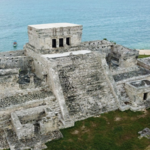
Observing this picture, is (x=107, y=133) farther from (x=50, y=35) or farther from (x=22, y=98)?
(x=50, y=35)

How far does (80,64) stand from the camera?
19.8 m

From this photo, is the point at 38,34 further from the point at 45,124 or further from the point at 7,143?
the point at 7,143

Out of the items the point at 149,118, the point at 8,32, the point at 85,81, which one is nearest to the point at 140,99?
the point at 149,118

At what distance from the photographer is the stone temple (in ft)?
50.0

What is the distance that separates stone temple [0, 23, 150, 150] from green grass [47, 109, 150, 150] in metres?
0.62

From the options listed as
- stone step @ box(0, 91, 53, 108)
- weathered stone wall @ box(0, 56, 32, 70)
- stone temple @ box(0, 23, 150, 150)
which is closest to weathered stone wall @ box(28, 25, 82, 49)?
stone temple @ box(0, 23, 150, 150)

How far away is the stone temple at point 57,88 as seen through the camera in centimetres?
1523

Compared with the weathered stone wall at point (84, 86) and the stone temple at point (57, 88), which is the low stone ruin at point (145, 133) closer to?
the stone temple at point (57, 88)

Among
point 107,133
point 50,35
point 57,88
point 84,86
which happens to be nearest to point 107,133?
point 107,133

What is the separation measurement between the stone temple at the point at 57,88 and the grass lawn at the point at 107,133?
630 millimetres

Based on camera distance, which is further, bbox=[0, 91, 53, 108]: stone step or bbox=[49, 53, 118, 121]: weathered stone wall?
bbox=[49, 53, 118, 121]: weathered stone wall

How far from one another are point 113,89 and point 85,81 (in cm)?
267

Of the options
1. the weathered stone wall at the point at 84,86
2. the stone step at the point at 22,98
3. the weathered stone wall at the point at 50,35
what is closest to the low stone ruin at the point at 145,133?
the weathered stone wall at the point at 84,86

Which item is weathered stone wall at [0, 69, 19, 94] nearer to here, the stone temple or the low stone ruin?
the stone temple
